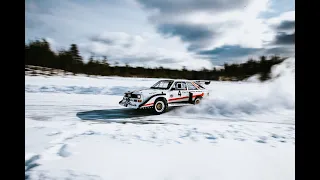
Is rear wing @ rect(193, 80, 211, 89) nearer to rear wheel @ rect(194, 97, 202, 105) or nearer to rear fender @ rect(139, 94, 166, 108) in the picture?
rear wheel @ rect(194, 97, 202, 105)

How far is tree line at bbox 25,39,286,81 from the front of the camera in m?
1.36

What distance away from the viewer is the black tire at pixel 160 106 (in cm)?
139

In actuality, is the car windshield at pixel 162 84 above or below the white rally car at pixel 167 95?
above

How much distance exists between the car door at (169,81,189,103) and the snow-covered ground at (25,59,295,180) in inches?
2.4

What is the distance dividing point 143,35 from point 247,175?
1.02 m

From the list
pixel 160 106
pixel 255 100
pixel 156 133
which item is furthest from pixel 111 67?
pixel 255 100

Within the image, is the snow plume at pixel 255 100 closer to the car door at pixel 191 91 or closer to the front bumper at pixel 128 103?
the car door at pixel 191 91

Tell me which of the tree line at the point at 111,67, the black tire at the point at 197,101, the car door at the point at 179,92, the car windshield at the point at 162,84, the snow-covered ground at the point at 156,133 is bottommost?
the snow-covered ground at the point at 156,133

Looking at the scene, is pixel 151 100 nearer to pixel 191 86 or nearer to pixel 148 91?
pixel 148 91

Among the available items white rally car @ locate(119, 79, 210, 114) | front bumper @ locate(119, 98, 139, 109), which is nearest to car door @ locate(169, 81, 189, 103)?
white rally car @ locate(119, 79, 210, 114)

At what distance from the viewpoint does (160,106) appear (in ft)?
4.60

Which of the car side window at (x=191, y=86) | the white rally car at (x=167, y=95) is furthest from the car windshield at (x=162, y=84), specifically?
the car side window at (x=191, y=86)

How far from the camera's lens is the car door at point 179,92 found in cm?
141

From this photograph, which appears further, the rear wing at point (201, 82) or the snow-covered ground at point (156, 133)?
the rear wing at point (201, 82)
